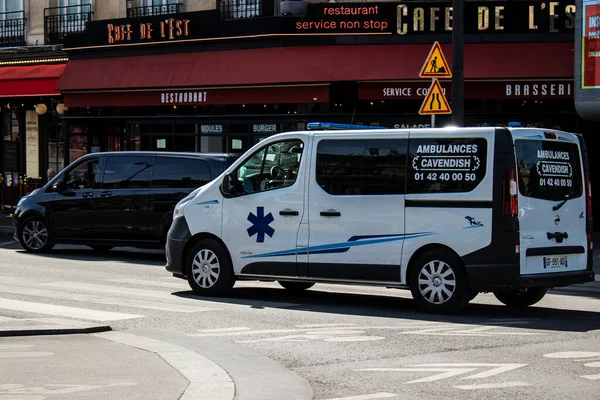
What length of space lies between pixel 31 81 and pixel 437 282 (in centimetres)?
2172

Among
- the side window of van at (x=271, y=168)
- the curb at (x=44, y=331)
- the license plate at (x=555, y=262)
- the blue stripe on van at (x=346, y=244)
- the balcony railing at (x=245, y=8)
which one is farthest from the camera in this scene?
the balcony railing at (x=245, y=8)

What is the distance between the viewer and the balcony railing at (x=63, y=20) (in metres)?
32.1

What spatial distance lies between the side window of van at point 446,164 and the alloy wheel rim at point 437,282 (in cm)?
79

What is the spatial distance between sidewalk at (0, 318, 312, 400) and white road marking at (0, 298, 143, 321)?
0.98 m

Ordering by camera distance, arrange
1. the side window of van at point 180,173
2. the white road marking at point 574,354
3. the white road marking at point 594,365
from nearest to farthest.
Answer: the white road marking at point 594,365 < the white road marking at point 574,354 < the side window of van at point 180,173

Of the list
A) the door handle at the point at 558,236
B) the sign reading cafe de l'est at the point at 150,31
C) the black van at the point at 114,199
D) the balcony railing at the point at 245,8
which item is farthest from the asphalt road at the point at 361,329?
the sign reading cafe de l'est at the point at 150,31

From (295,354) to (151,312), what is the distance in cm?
320

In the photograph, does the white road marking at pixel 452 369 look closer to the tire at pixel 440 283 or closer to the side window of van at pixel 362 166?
the tire at pixel 440 283

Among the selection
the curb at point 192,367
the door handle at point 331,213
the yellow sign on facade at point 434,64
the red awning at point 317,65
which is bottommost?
the curb at point 192,367

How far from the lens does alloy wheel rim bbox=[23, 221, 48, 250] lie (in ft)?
67.1

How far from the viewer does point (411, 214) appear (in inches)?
488

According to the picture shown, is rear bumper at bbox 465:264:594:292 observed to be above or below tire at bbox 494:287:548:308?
above

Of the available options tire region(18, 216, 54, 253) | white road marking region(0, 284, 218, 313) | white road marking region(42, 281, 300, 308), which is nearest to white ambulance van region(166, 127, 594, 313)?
white road marking region(42, 281, 300, 308)

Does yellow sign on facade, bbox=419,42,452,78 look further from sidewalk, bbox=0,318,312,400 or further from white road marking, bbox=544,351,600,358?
white road marking, bbox=544,351,600,358
